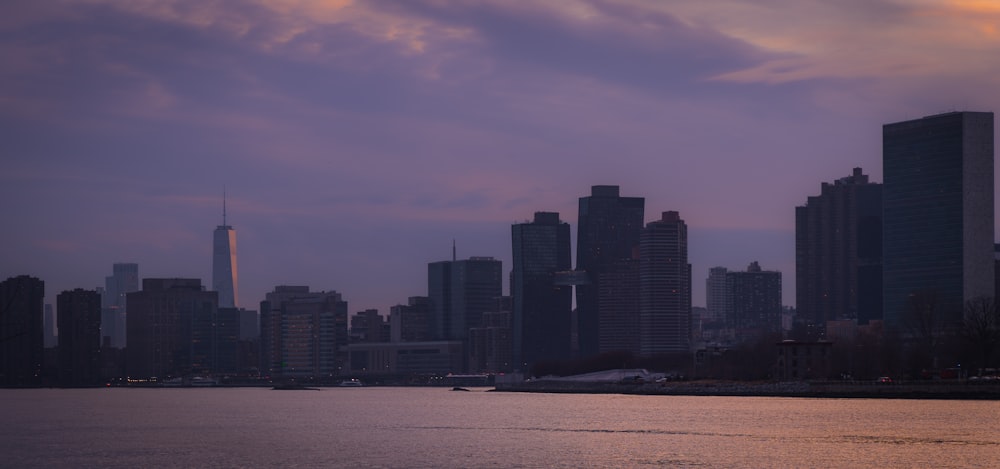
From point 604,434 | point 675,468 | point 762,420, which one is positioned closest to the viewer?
point 675,468

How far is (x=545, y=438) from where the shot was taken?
113562mm

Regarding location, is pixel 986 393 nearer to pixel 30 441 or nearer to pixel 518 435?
pixel 518 435

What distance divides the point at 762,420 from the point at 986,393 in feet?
167

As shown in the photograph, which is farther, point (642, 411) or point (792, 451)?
point (642, 411)

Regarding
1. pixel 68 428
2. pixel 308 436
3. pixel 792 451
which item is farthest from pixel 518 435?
pixel 68 428

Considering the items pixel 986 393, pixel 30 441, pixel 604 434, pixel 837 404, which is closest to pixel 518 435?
pixel 604 434

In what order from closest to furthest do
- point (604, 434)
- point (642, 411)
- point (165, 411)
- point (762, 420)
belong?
point (604, 434) → point (762, 420) → point (642, 411) → point (165, 411)

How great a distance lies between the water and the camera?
305 ft

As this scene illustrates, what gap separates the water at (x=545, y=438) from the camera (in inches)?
3654

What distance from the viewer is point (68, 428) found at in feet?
465

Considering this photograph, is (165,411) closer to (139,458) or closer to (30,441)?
(30,441)

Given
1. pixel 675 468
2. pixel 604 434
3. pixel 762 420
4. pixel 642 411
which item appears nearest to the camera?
pixel 675 468

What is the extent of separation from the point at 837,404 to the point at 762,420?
38.4 meters

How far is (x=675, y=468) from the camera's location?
85.5 metres
